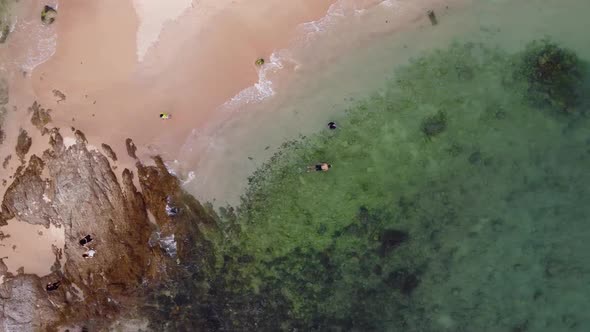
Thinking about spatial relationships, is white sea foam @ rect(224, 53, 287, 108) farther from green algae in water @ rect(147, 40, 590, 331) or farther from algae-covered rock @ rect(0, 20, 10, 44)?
algae-covered rock @ rect(0, 20, 10, 44)

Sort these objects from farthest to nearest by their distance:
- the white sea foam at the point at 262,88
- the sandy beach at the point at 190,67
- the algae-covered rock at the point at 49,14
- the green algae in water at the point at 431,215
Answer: the algae-covered rock at the point at 49,14, the white sea foam at the point at 262,88, the sandy beach at the point at 190,67, the green algae in water at the point at 431,215

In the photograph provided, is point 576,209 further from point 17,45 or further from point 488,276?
point 17,45

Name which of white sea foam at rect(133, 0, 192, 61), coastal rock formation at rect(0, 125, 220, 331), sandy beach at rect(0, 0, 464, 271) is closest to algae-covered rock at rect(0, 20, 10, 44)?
sandy beach at rect(0, 0, 464, 271)

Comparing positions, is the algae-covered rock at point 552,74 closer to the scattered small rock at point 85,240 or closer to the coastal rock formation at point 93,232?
the coastal rock formation at point 93,232

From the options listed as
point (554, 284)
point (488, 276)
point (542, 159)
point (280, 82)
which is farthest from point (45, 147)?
point (554, 284)

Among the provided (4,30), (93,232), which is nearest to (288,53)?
(93,232)

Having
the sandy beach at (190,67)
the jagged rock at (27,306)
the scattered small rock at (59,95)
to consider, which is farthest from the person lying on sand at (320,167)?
the jagged rock at (27,306)

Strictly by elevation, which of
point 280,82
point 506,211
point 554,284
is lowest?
point 554,284
